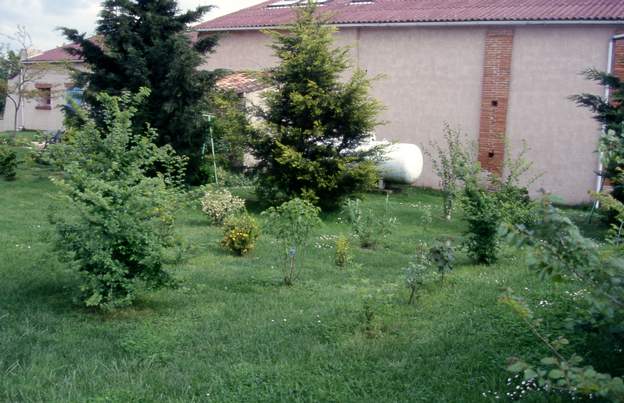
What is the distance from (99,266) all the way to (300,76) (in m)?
7.87

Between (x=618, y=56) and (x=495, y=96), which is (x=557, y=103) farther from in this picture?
(x=618, y=56)

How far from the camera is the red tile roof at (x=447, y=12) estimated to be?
1708 centimetres

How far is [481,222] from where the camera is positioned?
8719mm

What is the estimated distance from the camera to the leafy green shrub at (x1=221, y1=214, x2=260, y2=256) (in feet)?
30.9

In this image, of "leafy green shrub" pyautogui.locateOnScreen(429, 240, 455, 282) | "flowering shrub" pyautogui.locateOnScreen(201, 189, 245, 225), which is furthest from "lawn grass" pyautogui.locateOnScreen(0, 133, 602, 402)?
"flowering shrub" pyautogui.locateOnScreen(201, 189, 245, 225)

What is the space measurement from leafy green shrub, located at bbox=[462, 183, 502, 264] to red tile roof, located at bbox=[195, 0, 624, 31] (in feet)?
23.6

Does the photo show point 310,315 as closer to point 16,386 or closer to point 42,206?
point 16,386

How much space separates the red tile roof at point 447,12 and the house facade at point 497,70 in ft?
0.12

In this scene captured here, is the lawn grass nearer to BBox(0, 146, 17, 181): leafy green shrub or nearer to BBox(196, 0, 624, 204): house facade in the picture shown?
BBox(0, 146, 17, 181): leafy green shrub

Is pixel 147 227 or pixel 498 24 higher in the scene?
pixel 498 24

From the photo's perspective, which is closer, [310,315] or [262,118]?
[310,315]

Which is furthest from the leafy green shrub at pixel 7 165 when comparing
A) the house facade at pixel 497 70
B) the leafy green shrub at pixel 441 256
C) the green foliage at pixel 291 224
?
the leafy green shrub at pixel 441 256

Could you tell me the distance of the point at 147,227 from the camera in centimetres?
628

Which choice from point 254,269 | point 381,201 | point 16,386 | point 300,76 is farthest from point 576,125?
point 16,386
